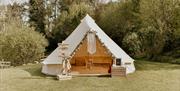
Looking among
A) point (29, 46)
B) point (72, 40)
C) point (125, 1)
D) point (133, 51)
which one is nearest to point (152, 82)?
point (72, 40)

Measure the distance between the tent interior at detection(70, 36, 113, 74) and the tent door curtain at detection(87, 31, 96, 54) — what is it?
0.20 metres

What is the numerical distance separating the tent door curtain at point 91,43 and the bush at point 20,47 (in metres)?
13.2

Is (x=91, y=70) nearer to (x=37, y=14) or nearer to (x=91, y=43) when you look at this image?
(x=91, y=43)

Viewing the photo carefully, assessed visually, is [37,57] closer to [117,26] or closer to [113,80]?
[117,26]

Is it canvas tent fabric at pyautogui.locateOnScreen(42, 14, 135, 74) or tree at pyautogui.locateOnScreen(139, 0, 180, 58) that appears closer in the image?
canvas tent fabric at pyautogui.locateOnScreen(42, 14, 135, 74)

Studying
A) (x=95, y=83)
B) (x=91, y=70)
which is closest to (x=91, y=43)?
(x=91, y=70)

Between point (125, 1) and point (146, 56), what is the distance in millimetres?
8895

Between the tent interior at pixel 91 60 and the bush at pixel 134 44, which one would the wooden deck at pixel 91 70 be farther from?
the bush at pixel 134 44

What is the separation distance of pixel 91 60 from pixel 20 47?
13.8 m

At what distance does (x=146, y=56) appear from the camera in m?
36.8

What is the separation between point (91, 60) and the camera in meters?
21.7

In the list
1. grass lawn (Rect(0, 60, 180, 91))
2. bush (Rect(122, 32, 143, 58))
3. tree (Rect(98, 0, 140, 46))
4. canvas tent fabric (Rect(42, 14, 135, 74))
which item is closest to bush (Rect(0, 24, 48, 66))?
bush (Rect(122, 32, 143, 58))

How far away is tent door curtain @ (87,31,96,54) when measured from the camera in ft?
70.5

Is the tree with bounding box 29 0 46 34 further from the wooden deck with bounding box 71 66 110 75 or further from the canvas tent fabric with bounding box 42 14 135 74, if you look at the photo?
the wooden deck with bounding box 71 66 110 75
